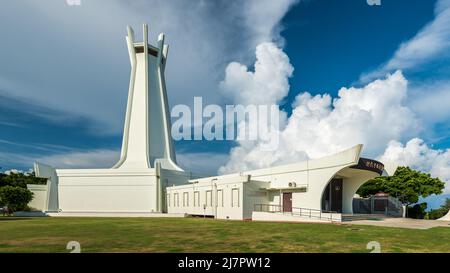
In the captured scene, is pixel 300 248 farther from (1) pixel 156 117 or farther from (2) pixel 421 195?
(1) pixel 156 117

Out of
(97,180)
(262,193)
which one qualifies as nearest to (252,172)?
(262,193)

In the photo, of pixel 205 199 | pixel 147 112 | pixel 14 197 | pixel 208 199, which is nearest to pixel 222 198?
pixel 208 199

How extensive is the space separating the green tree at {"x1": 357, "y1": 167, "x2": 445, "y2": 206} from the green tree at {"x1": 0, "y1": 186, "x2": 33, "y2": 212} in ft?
147

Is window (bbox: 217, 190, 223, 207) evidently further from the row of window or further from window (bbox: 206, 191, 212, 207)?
window (bbox: 206, 191, 212, 207)

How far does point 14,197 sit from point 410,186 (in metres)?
48.0

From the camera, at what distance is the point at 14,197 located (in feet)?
140

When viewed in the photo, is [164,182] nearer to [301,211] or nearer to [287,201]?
[287,201]

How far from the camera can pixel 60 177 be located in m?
46.5

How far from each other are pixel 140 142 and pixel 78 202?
13.0m

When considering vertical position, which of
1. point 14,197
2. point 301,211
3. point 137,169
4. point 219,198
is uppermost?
point 137,169

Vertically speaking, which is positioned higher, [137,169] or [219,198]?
[137,169]

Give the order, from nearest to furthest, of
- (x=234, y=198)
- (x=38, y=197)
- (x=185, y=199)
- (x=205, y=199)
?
(x=234, y=198), (x=205, y=199), (x=185, y=199), (x=38, y=197)

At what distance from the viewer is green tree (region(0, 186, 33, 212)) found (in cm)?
4222

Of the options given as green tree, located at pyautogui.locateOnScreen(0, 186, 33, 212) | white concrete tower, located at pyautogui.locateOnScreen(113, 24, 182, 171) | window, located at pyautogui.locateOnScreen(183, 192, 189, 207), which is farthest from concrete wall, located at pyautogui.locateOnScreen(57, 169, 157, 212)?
window, located at pyautogui.locateOnScreen(183, 192, 189, 207)
